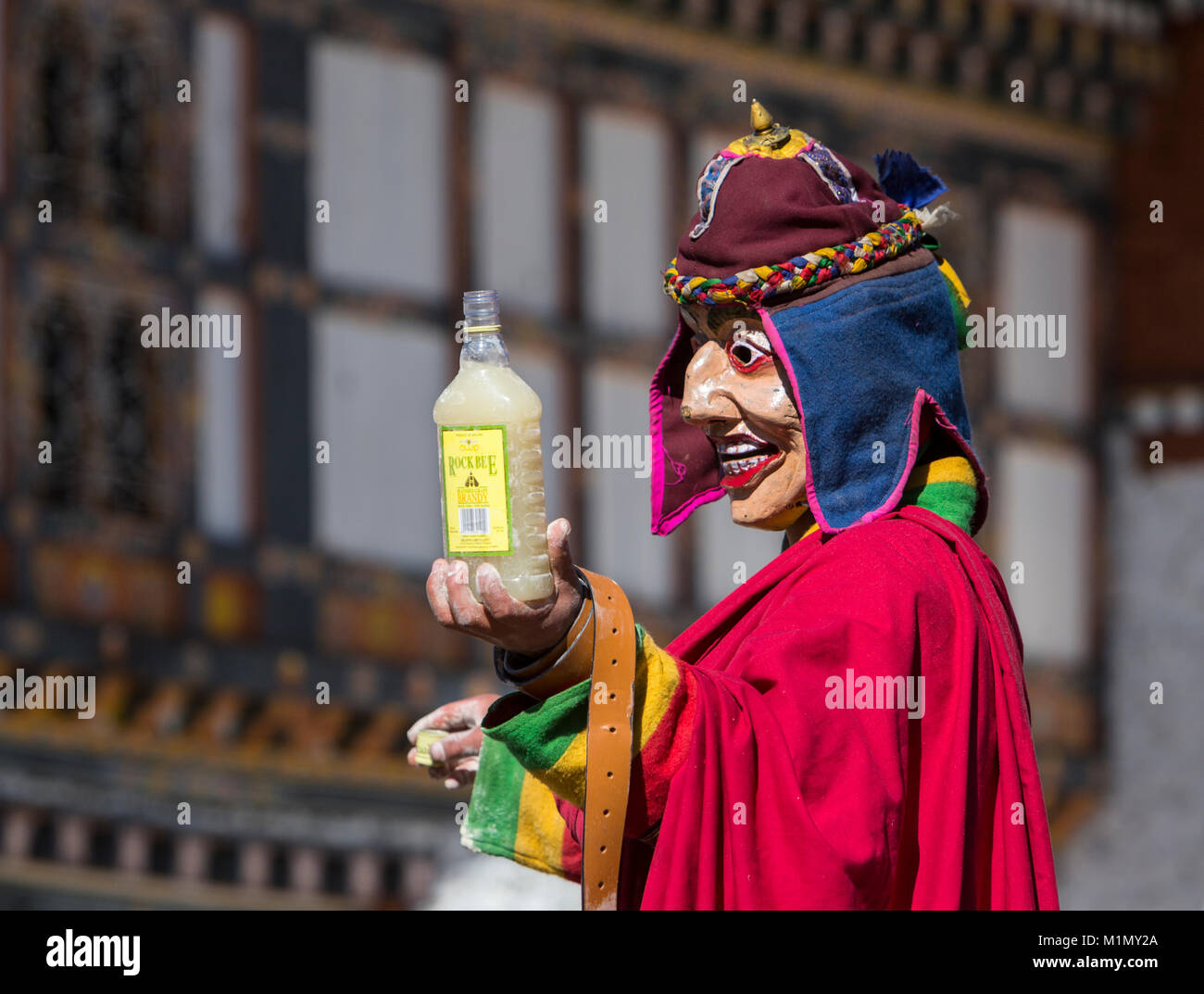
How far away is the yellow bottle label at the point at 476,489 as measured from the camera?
9.32 ft

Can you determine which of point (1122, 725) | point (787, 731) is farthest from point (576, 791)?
point (1122, 725)

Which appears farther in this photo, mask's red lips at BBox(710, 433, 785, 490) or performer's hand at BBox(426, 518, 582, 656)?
mask's red lips at BBox(710, 433, 785, 490)

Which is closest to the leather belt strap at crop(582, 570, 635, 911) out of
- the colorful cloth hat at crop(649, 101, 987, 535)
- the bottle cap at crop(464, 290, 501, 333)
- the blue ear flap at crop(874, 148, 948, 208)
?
the bottle cap at crop(464, 290, 501, 333)

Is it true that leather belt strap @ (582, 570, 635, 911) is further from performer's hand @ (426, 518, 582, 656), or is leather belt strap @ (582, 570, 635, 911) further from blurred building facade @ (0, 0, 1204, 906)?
blurred building facade @ (0, 0, 1204, 906)

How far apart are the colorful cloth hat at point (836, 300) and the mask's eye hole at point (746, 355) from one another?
63 millimetres

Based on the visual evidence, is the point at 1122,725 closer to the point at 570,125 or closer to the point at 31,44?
the point at 570,125

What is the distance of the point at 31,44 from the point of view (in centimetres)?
855

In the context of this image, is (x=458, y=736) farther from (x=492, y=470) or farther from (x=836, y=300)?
(x=836, y=300)

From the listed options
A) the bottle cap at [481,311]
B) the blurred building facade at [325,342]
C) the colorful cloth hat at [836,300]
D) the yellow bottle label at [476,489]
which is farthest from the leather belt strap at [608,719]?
the blurred building facade at [325,342]

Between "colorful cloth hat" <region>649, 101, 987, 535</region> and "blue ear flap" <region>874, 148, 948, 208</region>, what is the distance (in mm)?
182

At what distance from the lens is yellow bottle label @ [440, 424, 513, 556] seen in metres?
2.84

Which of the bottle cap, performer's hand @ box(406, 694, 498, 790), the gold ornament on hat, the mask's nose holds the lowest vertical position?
performer's hand @ box(406, 694, 498, 790)

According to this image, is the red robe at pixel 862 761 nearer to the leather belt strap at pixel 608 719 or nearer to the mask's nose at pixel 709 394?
the leather belt strap at pixel 608 719
